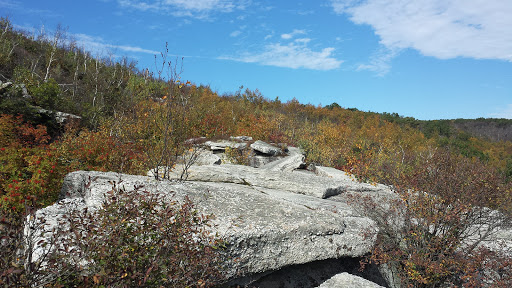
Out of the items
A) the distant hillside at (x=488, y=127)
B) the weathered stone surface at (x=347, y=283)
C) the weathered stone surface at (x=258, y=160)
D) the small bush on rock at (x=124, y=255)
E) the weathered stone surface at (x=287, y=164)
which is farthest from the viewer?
the distant hillside at (x=488, y=127)

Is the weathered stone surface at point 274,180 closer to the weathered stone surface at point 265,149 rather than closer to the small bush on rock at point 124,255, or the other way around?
the small bush on rock at point 124,255

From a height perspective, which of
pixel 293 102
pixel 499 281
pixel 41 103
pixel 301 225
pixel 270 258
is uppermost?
pixel 293 102

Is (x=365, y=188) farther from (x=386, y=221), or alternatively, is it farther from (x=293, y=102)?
(x=293, y=102)

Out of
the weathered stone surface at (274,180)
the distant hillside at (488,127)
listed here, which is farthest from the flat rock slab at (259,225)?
the distant hillside at (488,127)

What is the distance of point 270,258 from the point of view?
12.9ft

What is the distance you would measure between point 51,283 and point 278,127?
20326mm

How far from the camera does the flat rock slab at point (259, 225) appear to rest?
12.2 feet

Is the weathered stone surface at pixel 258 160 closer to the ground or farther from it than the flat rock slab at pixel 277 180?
closer to the ground

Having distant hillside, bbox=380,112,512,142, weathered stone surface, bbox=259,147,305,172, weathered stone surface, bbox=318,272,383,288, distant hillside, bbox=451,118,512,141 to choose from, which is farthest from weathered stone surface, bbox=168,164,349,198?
distant hillside, bbox=451,118,512,141

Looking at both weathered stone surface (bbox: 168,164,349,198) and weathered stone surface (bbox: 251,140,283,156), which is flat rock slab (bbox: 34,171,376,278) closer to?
weathered stone surface (bbox: 168,164,349,198)

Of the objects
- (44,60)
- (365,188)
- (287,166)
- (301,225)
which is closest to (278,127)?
(287,166)

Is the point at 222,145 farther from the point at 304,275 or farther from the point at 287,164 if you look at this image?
the point at 304,275

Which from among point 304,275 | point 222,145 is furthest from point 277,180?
point 222,145

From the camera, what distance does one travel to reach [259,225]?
3967 millimetres
